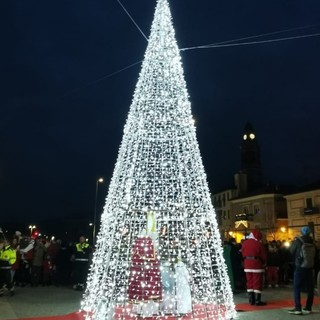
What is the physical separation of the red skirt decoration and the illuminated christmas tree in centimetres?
2

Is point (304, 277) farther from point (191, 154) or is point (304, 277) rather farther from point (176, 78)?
point (176, 78)

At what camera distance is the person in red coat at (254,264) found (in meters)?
8.39

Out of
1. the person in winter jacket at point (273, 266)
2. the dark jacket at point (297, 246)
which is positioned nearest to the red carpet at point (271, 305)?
the dark jacket at point (297, 246)

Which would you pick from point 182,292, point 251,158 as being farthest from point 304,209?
point 182,292

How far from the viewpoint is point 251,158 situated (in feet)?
208

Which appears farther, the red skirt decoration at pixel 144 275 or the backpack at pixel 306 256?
the backpack at pixel 306 256

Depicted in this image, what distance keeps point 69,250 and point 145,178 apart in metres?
6.65

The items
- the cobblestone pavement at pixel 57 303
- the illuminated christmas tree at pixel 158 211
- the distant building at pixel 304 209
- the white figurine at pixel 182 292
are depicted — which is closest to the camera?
the illuminated christmas tree at pixel 158 211

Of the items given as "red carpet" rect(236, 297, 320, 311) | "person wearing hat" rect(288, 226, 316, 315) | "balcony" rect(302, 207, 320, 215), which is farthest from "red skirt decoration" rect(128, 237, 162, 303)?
"balcony" rect(302, 207, 320, 215)

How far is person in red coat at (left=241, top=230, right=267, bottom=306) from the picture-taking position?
330 inches

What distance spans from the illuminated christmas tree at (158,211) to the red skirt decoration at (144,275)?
0.02 metres

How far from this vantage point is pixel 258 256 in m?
8.48

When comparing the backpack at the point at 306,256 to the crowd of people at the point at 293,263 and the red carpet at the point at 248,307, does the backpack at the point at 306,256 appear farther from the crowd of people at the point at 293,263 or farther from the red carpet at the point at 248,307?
the red carpet at the point at 248,307

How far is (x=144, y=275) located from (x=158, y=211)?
1262 millimetres
